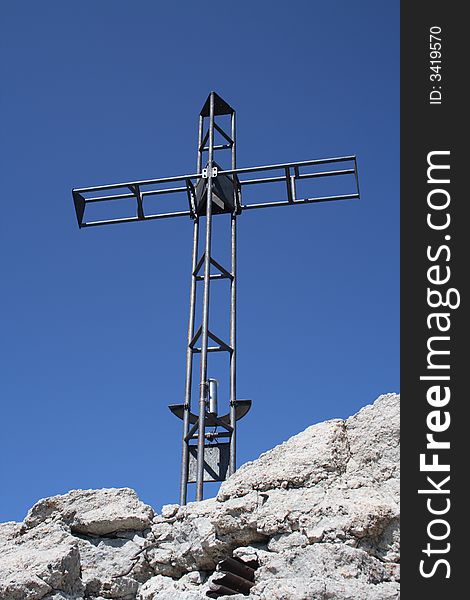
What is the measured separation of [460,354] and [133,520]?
2779 mm

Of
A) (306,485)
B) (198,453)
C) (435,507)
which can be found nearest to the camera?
(435,507)

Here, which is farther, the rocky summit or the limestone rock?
the limestone rock

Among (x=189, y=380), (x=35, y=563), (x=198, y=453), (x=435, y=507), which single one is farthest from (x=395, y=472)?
(x=189, y=380)

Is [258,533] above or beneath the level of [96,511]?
beneath

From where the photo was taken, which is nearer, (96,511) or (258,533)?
(258,533)

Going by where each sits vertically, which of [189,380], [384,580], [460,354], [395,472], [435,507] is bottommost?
[384,580]

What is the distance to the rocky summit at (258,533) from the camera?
520 cm

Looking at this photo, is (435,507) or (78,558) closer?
(435,507)

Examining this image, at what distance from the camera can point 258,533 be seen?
5633 millimetres

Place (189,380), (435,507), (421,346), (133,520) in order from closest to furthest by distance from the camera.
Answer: (435,507) → (421,346) → (133,520) → (189,380)

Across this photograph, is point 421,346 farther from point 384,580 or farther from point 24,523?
point 24,523

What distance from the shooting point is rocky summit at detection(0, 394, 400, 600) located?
5199 mm

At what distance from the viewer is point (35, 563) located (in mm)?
5668

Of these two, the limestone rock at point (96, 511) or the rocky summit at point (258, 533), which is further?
the limestone rock at point (96, 511)
